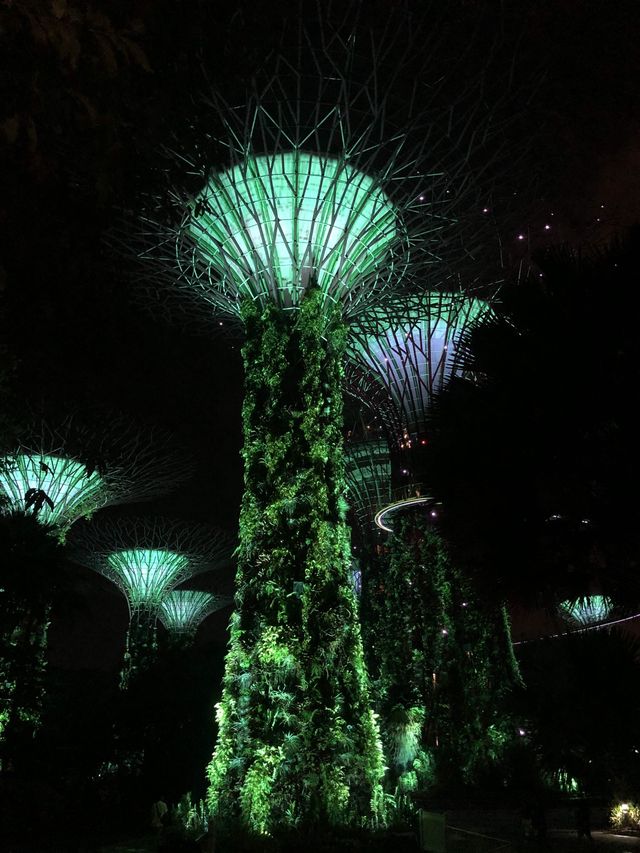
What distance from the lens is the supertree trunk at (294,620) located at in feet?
35.9

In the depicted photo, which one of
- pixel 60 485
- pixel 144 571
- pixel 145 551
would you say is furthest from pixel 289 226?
pixel 144 571

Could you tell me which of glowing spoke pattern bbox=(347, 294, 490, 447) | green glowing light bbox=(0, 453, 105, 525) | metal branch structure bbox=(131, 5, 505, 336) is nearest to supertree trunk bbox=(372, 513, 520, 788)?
glowing spoke pattern bbox=(347, 294, 490, 447)

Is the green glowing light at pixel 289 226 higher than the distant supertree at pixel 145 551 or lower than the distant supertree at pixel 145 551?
lower

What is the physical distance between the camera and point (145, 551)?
43031 millimetres

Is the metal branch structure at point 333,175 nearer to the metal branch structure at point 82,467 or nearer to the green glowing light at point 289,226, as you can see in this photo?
the green glowing light at point 289,226

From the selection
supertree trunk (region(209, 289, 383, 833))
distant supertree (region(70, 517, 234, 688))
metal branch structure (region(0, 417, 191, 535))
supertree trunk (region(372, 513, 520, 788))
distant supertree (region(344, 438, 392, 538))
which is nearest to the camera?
supertree trunk (region(209, 289, 383, 833))

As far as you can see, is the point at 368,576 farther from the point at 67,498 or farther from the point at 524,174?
the point at 524,174

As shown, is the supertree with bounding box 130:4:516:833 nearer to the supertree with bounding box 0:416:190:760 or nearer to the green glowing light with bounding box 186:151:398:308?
the green glowing light with bounding box 186:151:398:308

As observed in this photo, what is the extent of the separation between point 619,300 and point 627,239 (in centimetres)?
90

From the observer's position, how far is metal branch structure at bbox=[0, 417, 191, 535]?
95.3 ft

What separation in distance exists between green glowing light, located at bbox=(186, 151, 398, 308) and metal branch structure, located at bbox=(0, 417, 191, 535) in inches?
559

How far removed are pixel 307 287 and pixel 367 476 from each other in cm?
2602

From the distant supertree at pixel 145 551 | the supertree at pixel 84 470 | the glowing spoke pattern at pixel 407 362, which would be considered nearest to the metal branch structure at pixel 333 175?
the supertree at pixel 84 470

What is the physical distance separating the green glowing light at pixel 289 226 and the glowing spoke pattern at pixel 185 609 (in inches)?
1584
